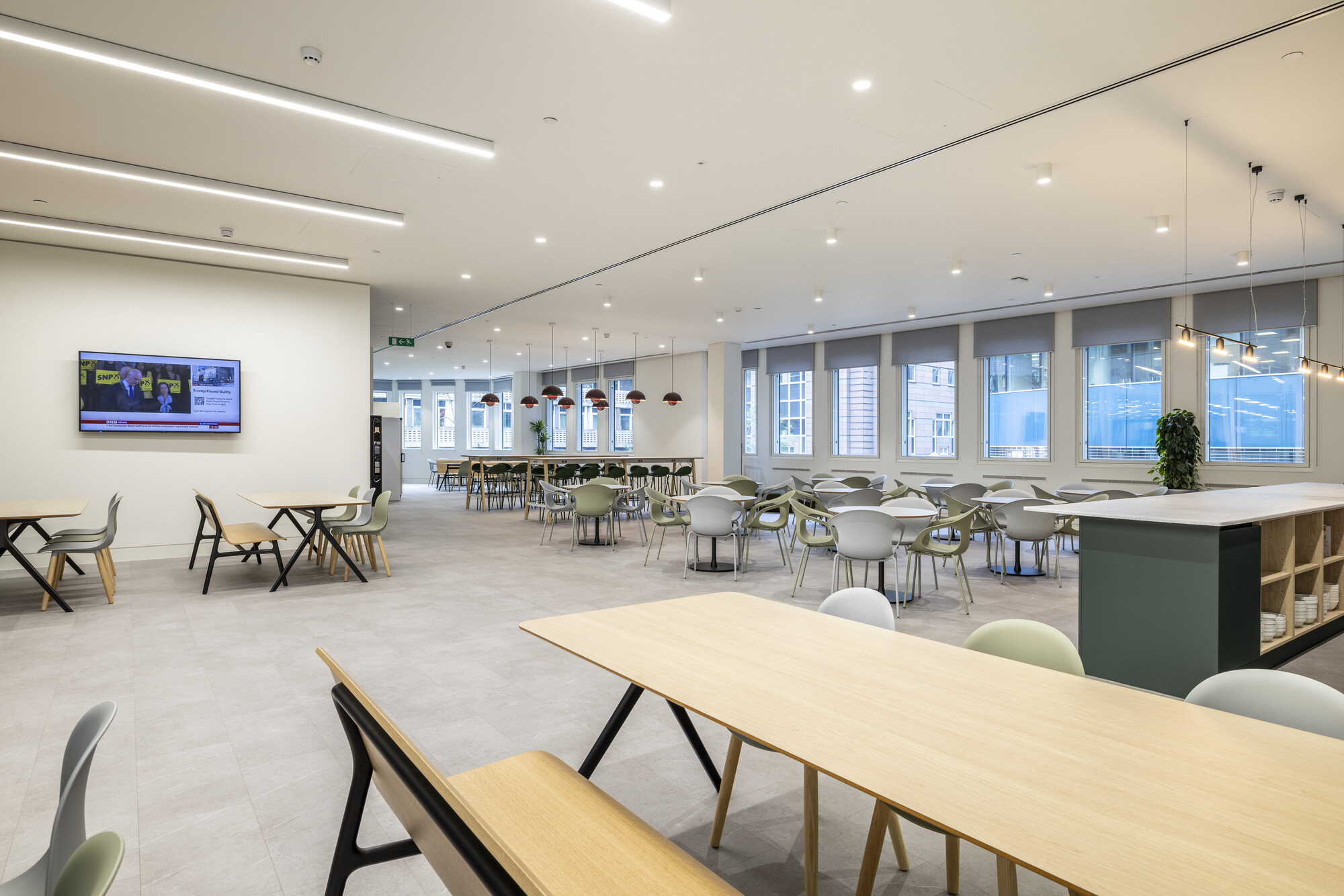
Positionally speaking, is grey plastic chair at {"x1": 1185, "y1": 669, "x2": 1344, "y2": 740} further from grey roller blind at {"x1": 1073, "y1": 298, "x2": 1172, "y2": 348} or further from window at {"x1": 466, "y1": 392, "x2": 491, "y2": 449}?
window at {"x1": 466, "y1": 392, "x2": 491, "y2": 449}

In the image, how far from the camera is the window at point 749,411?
50.4 ft

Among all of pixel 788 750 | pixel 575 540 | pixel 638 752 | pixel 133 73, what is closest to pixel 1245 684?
pixel 788 750

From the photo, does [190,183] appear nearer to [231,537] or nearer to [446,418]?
[231,537]

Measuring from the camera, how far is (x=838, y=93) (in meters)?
4.05

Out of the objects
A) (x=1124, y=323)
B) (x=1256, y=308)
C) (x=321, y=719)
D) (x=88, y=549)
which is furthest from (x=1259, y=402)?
(x=88, y=549)

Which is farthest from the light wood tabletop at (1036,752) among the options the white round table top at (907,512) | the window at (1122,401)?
the window at (1122,401)

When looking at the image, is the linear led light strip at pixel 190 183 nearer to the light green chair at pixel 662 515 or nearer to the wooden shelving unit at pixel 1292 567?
the light green chair at pixel 662 515

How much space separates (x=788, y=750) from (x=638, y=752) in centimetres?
184

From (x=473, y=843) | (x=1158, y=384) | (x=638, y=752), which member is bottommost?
(x=638, y=752)

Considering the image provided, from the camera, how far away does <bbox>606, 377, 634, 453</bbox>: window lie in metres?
18.2

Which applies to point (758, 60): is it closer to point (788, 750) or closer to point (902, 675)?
point (902, 675)

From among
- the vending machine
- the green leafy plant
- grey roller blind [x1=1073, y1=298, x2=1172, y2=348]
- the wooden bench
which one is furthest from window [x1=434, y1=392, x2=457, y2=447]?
the wooden bench

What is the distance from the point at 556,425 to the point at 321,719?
17.4m

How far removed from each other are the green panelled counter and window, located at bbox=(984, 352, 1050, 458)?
22.1 ft
